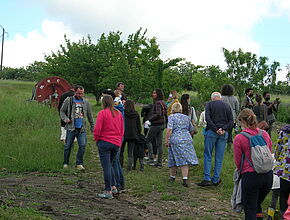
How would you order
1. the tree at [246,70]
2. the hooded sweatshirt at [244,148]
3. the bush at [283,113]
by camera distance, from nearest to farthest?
the hooded sweatshirt at [244,148] < the tree at [246,70] < the bush at [283,113]

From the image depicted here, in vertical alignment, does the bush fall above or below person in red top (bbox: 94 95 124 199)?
above

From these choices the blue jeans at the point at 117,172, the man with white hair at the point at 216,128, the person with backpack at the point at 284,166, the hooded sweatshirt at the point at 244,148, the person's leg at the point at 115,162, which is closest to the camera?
the hooded sweatshirt at the point at 244,148

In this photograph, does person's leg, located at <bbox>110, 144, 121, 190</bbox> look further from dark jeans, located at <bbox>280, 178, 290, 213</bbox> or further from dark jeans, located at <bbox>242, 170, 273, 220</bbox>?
dark jeans, located at <bbox>280, 178, 290, 213</bbox>

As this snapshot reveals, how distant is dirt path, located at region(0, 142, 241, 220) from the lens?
576cm

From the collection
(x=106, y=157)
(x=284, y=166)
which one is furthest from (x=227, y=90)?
(x=284, y=166)

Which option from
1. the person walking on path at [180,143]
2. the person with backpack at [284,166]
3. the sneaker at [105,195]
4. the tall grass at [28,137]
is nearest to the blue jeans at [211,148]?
the person walking on path at [180,143]

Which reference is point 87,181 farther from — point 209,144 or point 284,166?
point 284,166

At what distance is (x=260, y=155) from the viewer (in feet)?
16.3

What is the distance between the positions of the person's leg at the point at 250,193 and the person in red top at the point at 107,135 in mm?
2743

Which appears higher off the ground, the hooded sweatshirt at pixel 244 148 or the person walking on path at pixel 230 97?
the person walking on path at pixel 230 97

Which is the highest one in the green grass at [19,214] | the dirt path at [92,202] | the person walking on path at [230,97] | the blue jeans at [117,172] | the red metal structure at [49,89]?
the red metal structure at [49,89]

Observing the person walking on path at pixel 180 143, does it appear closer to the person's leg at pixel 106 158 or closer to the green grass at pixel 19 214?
the person's leg at pixel 106 158

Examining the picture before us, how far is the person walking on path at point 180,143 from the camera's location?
8297 millimetres

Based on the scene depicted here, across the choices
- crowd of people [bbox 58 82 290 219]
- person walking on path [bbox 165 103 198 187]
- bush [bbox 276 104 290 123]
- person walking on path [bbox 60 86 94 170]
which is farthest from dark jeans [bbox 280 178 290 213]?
bush [bbox 276 104 290 123]
